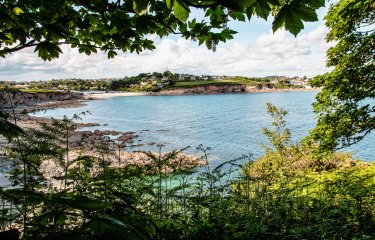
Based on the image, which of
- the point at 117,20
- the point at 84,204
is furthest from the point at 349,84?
the point at 84,204

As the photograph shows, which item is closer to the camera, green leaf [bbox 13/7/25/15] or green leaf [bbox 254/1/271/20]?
green leaf [bbox 254/1/271/20]

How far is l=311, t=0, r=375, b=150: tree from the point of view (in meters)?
11.5

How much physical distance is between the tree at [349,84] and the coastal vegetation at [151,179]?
5cm

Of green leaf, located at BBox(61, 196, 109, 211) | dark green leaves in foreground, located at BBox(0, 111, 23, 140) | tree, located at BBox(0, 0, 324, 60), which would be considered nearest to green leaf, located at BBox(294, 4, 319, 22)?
tree, located at BBox(0, 0, 324, 60)

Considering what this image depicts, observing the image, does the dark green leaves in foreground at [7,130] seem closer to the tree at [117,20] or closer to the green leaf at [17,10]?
the tree at [117,20]

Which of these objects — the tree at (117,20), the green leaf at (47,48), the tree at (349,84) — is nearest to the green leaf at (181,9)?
the tree at (117,20)

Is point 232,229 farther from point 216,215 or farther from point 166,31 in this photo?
point 166,31

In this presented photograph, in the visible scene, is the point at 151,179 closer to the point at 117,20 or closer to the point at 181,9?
the point at 117,20

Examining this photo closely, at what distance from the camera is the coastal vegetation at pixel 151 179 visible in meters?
1.71

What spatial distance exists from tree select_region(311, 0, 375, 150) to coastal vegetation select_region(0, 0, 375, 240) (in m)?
0.05

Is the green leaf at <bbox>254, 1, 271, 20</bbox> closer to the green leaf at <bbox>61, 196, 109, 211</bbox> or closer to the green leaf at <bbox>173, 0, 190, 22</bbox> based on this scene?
the green leaf at <bbox>173, 0, 190, 22</bbox>

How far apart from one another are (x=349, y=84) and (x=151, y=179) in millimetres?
10131

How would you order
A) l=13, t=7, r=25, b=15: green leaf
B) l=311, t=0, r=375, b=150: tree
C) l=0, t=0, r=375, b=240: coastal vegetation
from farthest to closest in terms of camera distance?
l=311, t=0, r=375, b=150: tree, l=13, t=7, r=25, b=15: green leaf, l=0, t=0, r=375, b=240: coastal vegetation

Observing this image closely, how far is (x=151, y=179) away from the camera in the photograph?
216 inches
